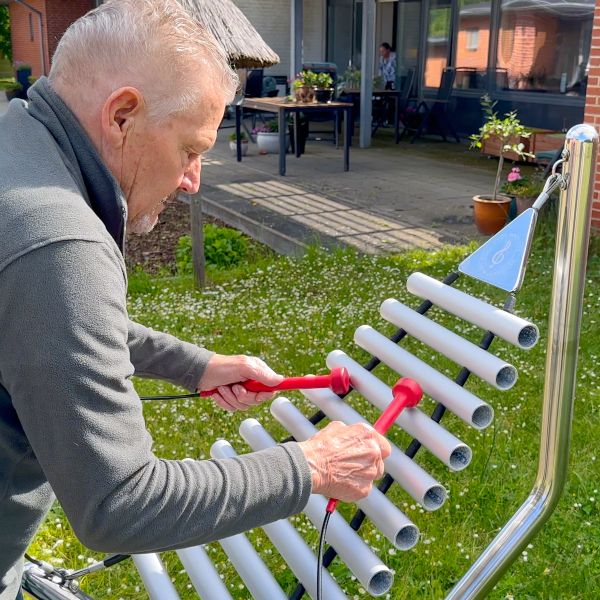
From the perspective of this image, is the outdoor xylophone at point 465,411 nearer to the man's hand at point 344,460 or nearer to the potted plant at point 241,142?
the man's hand at point 344,460

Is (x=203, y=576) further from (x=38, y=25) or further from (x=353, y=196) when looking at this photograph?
(x=38, y=25)

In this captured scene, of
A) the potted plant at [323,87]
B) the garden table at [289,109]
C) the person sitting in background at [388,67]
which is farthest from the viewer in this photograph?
the person sitting in background at [388,67]

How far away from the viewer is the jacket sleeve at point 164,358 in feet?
6.15

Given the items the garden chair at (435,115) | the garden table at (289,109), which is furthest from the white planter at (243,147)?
the garden chair at (435,115)

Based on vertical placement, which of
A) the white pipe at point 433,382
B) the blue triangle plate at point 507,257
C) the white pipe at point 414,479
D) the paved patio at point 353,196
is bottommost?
the paved patio at point 353,196

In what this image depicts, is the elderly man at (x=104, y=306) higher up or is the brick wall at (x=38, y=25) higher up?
the brick wall at (x=38, y=25)

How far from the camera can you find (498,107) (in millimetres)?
12430

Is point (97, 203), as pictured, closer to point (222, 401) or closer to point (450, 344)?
point (222, 401)

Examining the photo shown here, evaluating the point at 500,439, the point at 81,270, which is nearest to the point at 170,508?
the point at 81,270

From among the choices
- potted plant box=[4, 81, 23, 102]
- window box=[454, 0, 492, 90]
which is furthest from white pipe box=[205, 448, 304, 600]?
potted plant box=[4, 81, 23, 102]

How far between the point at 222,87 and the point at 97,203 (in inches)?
11.6

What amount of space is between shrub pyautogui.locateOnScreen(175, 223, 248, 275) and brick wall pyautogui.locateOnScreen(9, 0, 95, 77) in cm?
1780

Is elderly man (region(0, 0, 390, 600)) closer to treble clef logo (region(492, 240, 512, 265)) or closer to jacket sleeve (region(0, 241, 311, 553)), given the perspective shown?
jacket sleeve (region(0, 241, 311, 553))

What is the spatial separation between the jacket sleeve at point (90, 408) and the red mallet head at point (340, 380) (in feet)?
3.08
